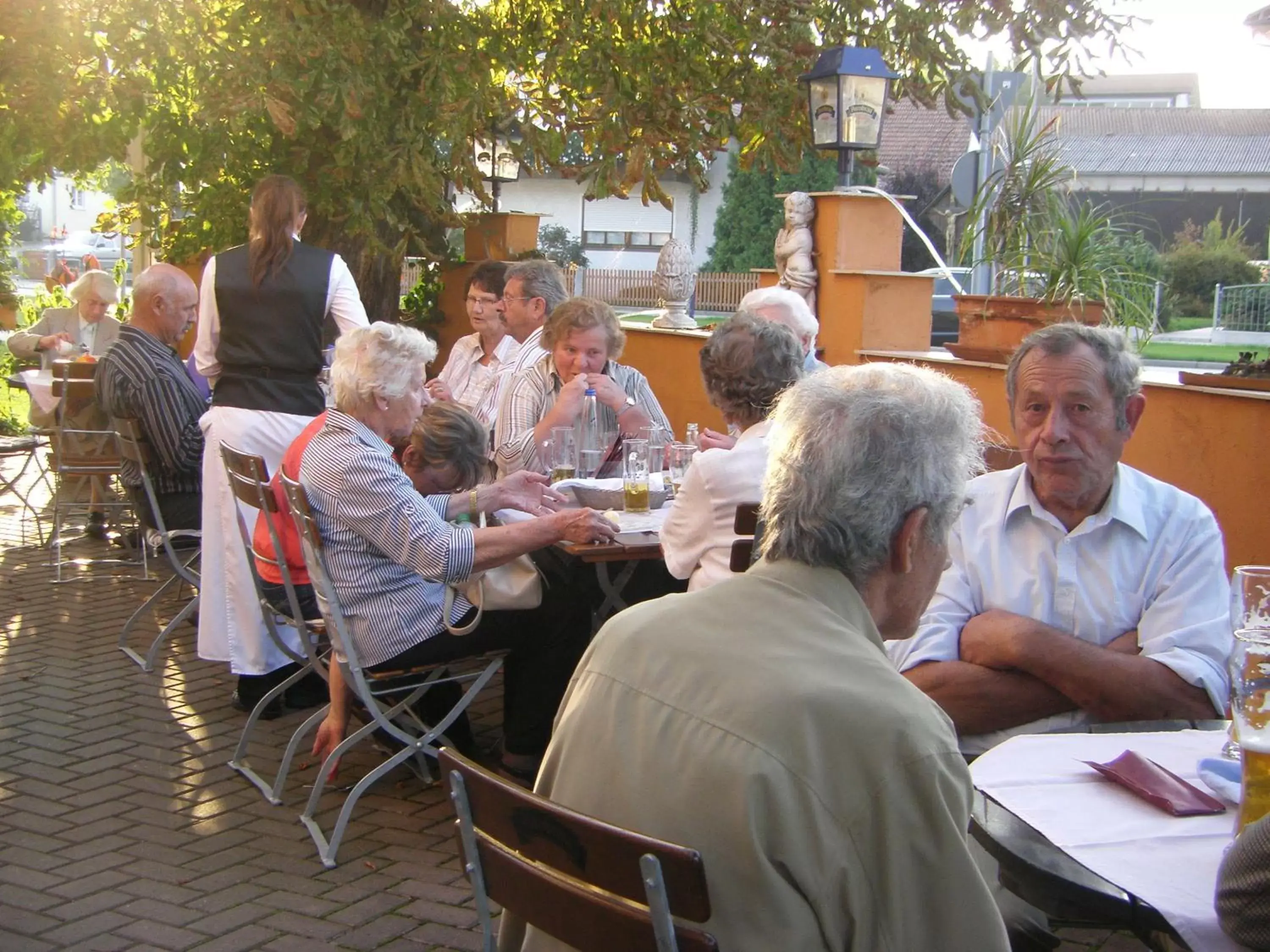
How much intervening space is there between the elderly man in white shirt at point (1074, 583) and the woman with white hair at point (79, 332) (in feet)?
22.8

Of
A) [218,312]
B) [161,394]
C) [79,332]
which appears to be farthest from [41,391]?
[218,312]

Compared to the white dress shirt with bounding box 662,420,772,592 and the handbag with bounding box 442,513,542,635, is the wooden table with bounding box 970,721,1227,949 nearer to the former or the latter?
the white dress shirt with bounding box 662,420,772,592

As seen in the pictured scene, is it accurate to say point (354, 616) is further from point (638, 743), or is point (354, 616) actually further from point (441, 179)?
point (441, 179)

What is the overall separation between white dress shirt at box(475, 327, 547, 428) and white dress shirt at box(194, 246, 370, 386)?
698mm

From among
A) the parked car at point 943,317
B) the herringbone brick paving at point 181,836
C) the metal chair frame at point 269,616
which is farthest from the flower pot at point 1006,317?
the parked car at point 943,317

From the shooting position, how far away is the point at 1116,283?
5.82 metres

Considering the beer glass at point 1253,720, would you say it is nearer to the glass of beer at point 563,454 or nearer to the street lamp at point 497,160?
the glass of beer at point 563,454

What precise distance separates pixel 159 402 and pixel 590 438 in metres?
1.89

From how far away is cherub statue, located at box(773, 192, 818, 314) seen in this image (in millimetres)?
7410

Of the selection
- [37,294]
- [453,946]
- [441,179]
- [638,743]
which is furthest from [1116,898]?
[37,294]

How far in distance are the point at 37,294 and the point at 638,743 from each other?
15.2m

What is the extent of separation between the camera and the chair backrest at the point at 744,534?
9.57 feet

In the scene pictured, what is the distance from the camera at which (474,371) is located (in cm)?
670

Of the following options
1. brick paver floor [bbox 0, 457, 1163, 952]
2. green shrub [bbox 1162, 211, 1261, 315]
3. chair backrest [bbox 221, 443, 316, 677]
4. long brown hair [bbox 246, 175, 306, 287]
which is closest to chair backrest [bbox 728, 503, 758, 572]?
brick paver floor [bbox 0, 457, 1163, 952]
